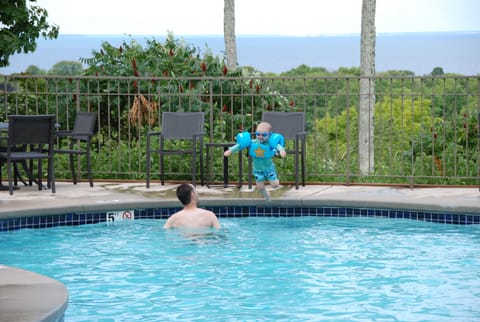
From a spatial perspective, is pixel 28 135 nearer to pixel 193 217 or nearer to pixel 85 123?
pixel 85 123

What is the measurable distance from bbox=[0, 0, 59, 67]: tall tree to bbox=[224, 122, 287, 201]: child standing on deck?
21.5ft

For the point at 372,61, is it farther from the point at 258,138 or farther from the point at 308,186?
the point at 258,138

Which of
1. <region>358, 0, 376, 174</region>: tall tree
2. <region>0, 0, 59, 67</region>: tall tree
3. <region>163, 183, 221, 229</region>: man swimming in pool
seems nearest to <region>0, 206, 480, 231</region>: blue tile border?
Answer: <region>163, 183, 221, 229</region>: man swimming in pool

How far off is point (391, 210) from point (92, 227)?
131 inches

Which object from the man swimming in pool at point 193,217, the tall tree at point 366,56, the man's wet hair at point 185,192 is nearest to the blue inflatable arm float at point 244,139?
the man swimming in pool at point 193,217

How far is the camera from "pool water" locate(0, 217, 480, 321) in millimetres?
6500

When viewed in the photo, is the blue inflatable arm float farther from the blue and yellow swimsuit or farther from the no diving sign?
the no diving sign

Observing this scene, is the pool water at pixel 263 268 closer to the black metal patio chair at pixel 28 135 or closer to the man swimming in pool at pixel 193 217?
the man swimming in pool at pixel 193 217

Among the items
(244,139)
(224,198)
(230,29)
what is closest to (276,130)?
(244,139)

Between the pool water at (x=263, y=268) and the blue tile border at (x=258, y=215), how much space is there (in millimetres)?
115

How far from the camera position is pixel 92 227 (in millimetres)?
9938

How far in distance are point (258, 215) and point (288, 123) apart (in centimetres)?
167

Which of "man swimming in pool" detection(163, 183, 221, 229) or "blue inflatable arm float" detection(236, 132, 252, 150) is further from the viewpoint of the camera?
"blue inflatable arm float" detection(236, 132, 252, 150)

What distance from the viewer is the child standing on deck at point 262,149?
34.5ft
